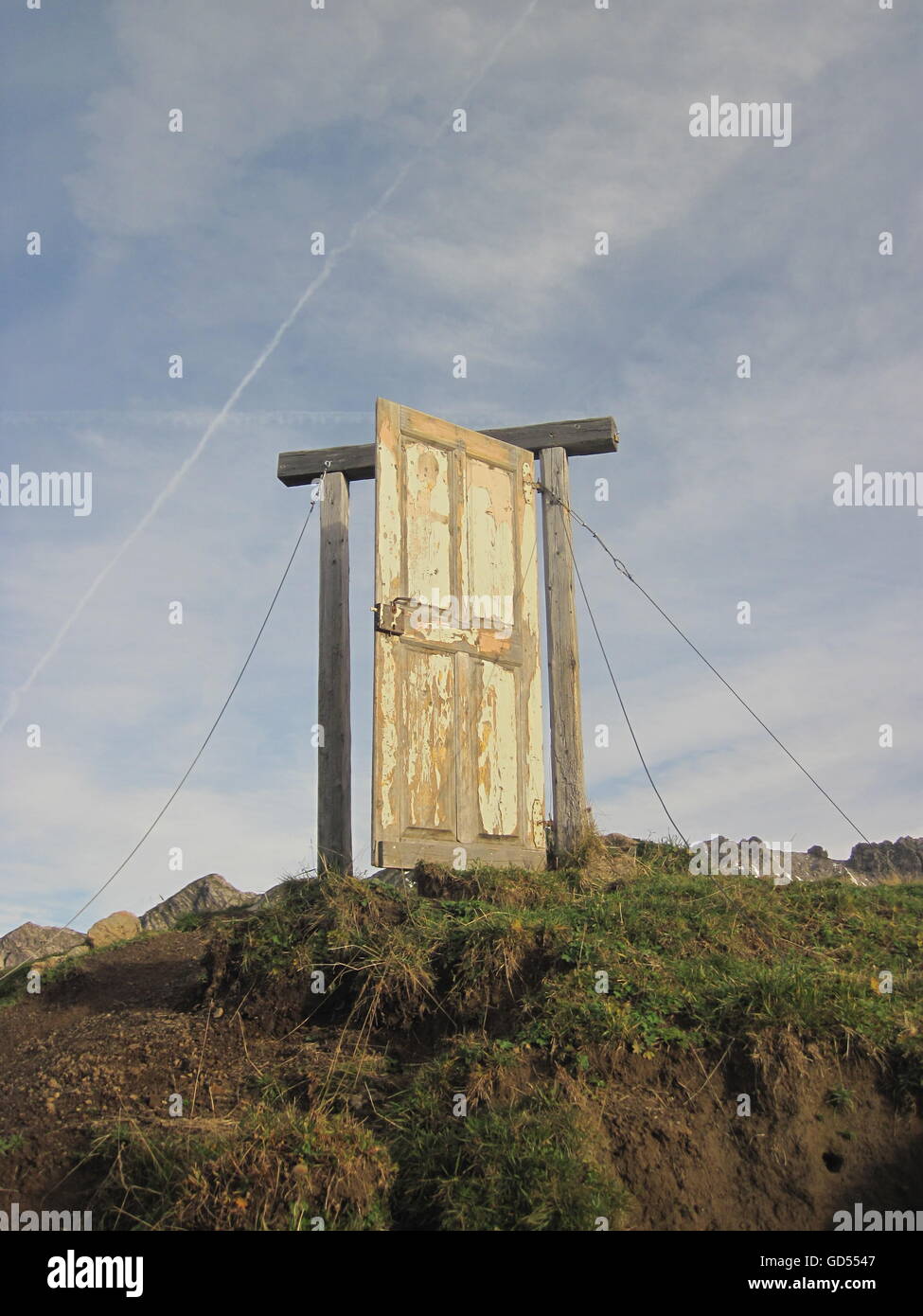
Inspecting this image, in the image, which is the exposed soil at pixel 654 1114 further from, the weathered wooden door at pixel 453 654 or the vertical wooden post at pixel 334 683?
the vertical wooden post at pixel 334 683

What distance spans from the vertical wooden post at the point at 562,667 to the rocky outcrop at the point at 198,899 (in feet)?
11.8

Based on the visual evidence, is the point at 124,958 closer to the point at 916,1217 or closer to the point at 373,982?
the point at 373,982

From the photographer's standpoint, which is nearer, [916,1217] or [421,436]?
[916,1217]

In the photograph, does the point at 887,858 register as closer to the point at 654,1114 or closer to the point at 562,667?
the point at 562,667

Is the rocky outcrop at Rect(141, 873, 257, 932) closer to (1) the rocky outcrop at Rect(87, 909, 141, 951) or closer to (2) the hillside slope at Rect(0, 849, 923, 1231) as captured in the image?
(1) the rocky outcrop at Rect(87, 909, 141, 951)

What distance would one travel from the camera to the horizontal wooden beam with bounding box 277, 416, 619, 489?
877 centimetres

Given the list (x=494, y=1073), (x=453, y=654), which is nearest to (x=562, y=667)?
(x=453, y=654)

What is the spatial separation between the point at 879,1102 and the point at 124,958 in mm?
4956

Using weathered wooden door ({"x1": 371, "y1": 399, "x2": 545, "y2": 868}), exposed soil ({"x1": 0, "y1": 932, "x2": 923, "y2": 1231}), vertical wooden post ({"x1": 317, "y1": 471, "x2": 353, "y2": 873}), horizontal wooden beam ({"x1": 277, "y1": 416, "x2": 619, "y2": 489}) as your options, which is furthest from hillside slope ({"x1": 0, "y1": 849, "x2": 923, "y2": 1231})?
horizontal wooden beam ({"x1": 277, "y1": 416, "x2": 619, "y2": 489})

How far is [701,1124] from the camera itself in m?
4.61

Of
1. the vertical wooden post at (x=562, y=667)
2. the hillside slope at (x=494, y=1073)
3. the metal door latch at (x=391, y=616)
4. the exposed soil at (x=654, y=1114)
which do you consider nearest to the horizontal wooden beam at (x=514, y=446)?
the vertical wooden post at (x=562, y=667)
